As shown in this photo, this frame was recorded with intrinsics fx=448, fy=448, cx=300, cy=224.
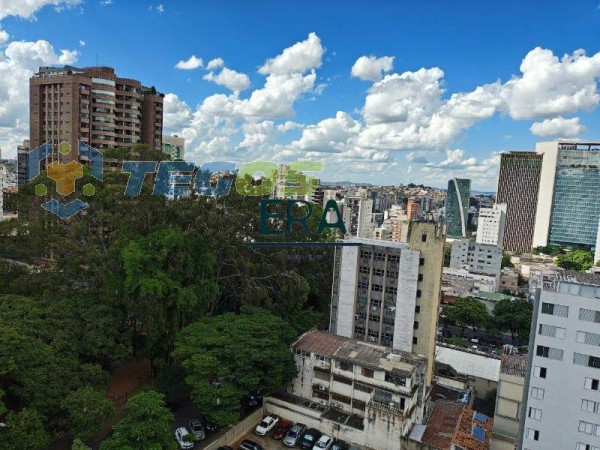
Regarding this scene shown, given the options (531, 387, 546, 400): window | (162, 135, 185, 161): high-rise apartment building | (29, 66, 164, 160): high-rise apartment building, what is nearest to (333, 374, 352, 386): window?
(531, 387, 546, 400): window

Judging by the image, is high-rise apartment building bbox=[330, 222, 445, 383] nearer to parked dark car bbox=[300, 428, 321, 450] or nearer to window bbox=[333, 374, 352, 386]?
window bbox=[333, 374, 352, 386]

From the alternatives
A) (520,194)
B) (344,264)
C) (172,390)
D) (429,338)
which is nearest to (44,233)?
(172,390)

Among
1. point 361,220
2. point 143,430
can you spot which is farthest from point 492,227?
point 143,430

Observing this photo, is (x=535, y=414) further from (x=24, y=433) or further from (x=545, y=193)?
(x=545, y=193)

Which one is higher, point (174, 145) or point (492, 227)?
point (174, 145)

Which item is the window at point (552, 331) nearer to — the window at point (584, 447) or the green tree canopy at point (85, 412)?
the window at point (584, 447)
